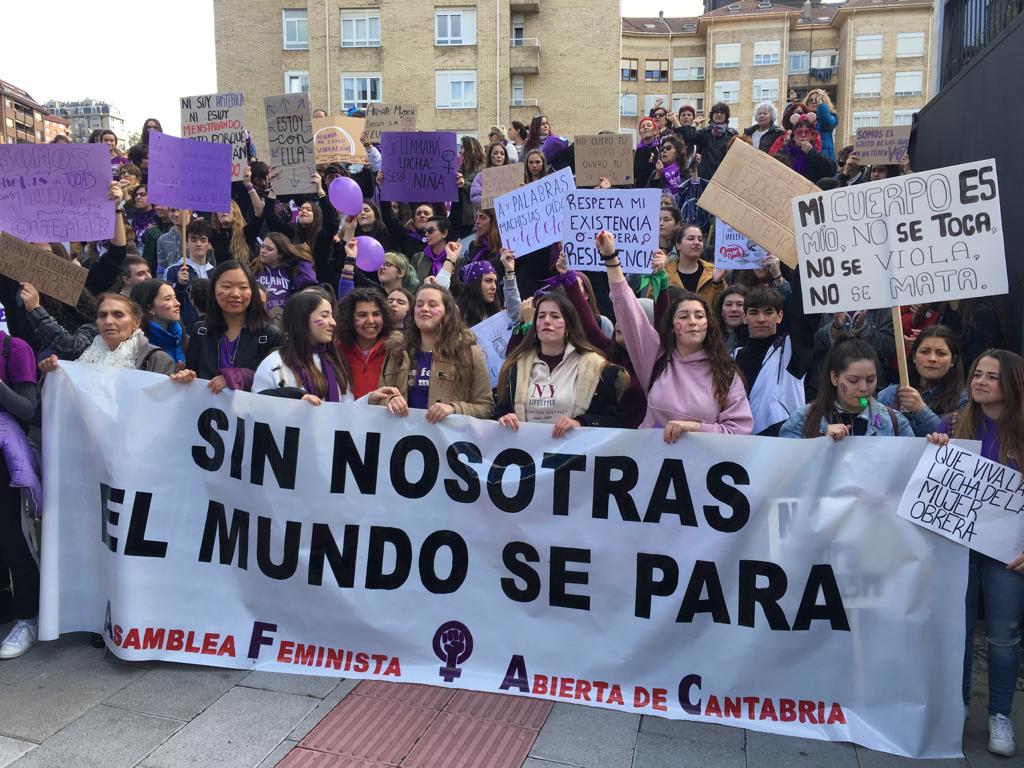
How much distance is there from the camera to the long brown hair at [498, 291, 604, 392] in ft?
14.4

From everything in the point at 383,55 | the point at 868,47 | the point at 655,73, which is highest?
the point at 868,47

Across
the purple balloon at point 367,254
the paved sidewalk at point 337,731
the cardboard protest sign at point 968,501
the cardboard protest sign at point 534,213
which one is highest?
the cardboard protest sign at point 534,213

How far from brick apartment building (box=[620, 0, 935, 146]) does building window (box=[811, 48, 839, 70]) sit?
0.07 m

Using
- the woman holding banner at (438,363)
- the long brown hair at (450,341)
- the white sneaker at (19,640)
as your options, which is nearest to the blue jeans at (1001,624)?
the woman holding banner at (438,363)

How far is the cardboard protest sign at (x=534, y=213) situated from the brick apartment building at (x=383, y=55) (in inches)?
1361

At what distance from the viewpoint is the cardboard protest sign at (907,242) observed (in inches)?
155

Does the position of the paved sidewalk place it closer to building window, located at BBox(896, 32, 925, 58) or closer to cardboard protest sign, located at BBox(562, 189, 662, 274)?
cardboard protest sign, located at BBox(562, 189, 662, 274)

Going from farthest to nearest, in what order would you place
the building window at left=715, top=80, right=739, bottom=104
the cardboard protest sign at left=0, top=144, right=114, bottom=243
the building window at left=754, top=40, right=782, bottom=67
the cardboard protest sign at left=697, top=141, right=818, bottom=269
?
the building window at left=715, top=80, right=739, bottom=104 < the building window at left=754, top=40, right=782, bottom=67 < the cardboard protest sign at left=0, top=144, right=114, bottom=243 < the cardboard protest sign at left=697, top=141, right=818, bottom=269

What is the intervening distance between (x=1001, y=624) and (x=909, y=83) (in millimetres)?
62318

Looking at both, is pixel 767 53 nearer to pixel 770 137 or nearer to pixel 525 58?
pixel 525 58

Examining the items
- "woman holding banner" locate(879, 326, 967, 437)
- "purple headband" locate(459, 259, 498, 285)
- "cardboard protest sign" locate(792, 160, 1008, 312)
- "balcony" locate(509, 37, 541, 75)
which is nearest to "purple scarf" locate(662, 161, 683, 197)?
"purple headband" locate(459, 259, 498, 285)

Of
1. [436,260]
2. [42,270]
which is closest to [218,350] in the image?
[42,270]

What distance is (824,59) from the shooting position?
61.4m

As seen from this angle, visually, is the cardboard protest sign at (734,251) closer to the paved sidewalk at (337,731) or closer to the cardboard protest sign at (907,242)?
the cardboard protest sign at (907,242)
